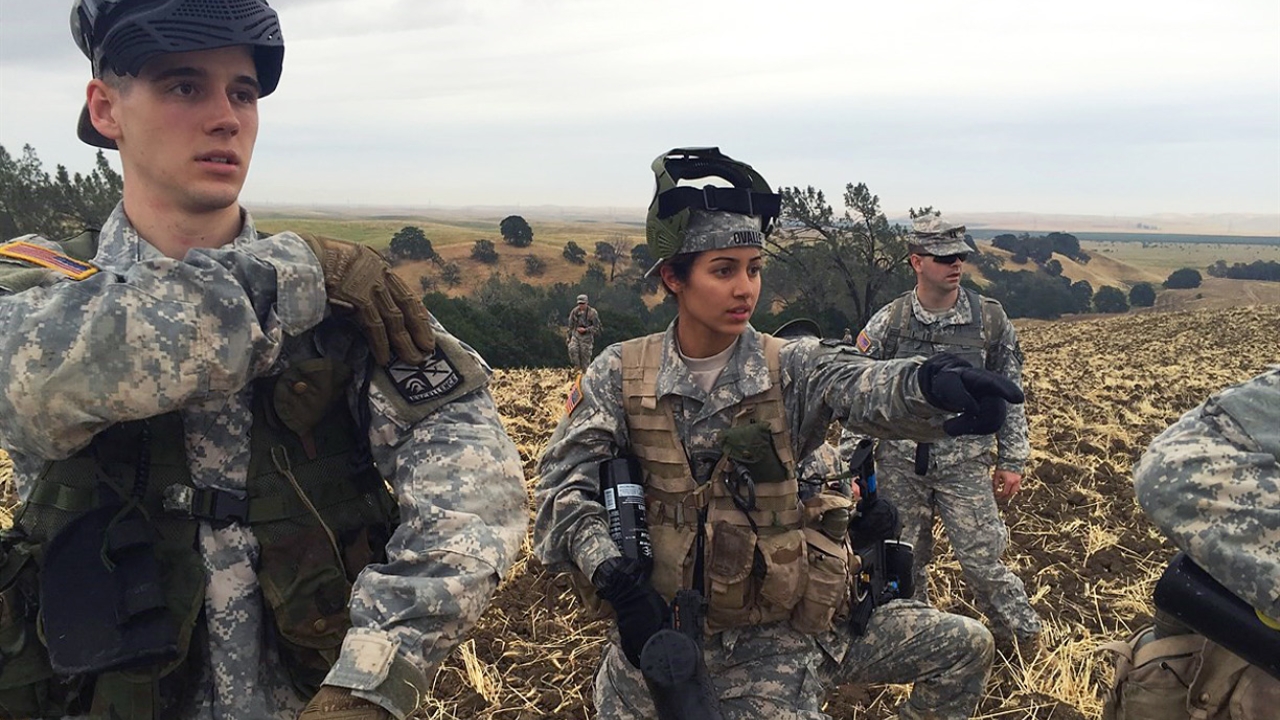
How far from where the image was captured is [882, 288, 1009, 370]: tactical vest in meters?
5.20

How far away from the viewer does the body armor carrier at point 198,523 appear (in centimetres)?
187

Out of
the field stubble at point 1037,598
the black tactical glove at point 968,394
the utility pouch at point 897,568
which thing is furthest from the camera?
the field stubble at point 1037,598

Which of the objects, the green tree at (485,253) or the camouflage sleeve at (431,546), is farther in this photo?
the green tree at (485,253)

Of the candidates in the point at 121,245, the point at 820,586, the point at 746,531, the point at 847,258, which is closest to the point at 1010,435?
the point at 820,586

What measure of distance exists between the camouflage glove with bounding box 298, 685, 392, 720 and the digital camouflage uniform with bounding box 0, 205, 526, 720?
0.09 feet

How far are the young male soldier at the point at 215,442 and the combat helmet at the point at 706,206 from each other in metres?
1.34

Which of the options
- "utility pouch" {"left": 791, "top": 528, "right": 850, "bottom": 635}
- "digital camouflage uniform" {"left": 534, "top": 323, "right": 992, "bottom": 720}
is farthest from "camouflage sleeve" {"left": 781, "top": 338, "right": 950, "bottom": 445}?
"utility pouch" {"left": 791, "top": 528, "right": 850, "bottom": 635}

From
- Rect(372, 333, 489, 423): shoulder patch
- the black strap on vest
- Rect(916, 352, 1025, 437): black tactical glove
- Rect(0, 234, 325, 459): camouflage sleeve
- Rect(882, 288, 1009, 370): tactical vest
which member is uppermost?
the black strap on vest

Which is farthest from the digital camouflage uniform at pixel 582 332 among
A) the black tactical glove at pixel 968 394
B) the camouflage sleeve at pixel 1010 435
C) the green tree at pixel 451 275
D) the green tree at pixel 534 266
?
the green tree at pixel 534 266

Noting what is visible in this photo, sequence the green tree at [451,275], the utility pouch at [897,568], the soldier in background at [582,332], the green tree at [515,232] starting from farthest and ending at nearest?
the green tree at [515,232] < the green tree at [451,275] < the soldier in background at [582,332] < the utility pouch at [897,568]

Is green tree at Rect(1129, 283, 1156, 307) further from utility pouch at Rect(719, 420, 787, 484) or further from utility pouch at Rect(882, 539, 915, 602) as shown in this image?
utility pouch at Rect(719, 420, 787, 484)

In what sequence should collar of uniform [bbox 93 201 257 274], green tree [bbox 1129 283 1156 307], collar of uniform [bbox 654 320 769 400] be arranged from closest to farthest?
collar of uniform [bbox 93 201 257 274]
collar of uniform [bbox 654 320 769 400]
green tree [bbox 1129 283 1156 307]

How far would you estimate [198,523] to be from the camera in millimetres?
1958

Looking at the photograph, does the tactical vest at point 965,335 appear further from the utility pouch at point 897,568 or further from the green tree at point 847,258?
the green tree at point 847,258
